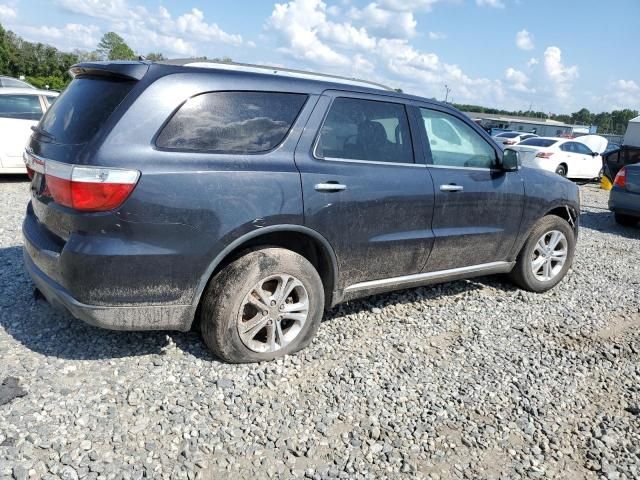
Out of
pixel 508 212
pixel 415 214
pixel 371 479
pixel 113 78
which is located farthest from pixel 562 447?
pixel 113 78

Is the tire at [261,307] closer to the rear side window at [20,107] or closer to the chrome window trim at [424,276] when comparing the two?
the chrome window trim at [424,276]

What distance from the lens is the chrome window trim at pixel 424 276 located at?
3869 millimetres

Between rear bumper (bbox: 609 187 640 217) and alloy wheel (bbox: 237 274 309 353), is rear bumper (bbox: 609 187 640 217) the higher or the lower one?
the higher one

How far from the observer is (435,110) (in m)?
4.25

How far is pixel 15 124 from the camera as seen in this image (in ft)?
29.4

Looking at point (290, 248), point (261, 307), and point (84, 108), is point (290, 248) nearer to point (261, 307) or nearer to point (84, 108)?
point (261, 307)

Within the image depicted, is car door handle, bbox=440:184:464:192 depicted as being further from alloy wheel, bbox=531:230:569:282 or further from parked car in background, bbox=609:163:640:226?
parked car in background, bbox=609:163:640:226

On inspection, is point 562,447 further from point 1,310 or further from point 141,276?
point 1,310

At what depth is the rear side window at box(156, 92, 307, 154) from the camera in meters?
2.98

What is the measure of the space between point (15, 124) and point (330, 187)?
7698mm

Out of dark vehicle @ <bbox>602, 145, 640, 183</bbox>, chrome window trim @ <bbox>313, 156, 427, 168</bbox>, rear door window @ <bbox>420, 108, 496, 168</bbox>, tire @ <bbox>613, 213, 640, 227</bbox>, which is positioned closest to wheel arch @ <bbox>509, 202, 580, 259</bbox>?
rear door window @ <bbox>420, 108, 496, 168</bbox>

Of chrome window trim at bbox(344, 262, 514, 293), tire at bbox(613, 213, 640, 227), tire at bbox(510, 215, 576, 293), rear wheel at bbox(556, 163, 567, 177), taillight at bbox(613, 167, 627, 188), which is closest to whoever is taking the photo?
chrome window trim at bbox(344, 262, 514, 293)

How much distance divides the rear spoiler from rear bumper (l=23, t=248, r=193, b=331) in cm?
123

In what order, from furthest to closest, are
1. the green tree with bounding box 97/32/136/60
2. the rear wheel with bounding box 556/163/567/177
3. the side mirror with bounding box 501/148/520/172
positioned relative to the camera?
the green tree with bounding box 97/32/136/60, the rear wheel with bounding box 556/163/567/177, the side mirror with bounding box 501/148/520/172
